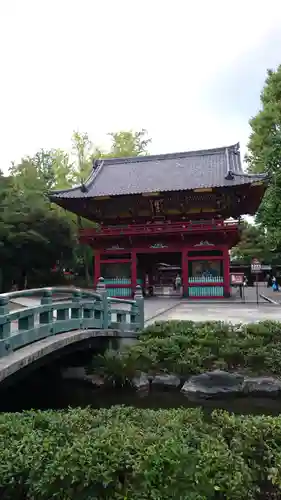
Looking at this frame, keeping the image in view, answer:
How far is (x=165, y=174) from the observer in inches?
1152

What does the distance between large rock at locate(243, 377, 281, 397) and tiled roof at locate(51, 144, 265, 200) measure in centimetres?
1546

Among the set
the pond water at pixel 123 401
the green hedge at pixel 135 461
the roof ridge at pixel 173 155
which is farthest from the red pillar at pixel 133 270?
the green hedge at pixel 135 461

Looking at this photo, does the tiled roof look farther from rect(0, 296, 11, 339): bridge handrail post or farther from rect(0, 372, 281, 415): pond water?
rect(0, 296, 11, 339): bridge handrail post

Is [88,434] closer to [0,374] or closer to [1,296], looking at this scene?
[0,374]

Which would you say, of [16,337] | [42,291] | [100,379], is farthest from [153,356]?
[16,337]

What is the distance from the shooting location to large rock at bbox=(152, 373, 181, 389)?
404 inches

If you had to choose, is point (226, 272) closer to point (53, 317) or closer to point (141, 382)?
point (141, 382)

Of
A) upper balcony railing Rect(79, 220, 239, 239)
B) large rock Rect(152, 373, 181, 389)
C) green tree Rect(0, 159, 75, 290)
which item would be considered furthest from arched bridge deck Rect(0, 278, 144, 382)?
green tree Rect(0, 159, 75, 290)

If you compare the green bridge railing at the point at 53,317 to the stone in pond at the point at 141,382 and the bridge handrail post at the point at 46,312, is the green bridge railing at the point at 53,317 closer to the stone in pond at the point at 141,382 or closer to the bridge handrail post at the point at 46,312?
the bridge handrail post at the point at 46,312

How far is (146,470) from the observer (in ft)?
11.7

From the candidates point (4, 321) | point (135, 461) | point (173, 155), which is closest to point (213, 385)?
point (4, 321)

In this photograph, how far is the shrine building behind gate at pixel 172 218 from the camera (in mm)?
25234

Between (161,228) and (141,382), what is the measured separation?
631 inches

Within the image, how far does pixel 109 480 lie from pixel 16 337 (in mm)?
4137
